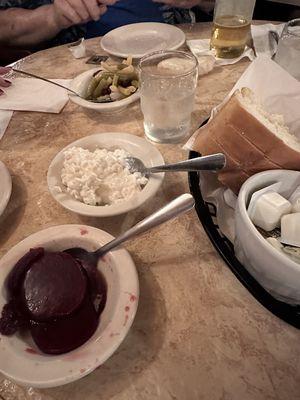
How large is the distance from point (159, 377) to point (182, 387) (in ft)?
0.12

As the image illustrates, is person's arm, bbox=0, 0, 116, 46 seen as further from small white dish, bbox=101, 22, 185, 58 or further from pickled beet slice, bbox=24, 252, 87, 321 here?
pickled beet slice, bbox=24, 252, 87, 321

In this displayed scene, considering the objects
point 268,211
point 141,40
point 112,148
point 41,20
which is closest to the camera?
point 268,211

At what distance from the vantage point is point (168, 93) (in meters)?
0.83

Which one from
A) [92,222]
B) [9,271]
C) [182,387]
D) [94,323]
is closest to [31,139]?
[92,222]

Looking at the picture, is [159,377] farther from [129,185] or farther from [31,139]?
[31,139]

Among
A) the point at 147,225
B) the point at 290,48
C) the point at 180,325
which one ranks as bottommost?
the point at 180,325

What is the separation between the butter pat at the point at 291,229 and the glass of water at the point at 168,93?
44 centimetres

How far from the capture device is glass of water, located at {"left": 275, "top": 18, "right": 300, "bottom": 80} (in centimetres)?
98

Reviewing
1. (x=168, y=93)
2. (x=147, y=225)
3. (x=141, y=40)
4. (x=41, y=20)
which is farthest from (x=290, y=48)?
(x=41, y=20)

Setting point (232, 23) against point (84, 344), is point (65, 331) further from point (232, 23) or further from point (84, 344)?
point (232, 23)

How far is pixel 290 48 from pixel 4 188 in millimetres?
912

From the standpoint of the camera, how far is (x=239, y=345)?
0.50 meters

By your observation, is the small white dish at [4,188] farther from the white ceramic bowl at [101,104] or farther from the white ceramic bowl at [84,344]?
the white ceramic bowl at [101,104]

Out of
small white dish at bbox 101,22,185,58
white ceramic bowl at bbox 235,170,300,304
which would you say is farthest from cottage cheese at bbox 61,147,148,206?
small white dish at bbox 101,22,185,58
